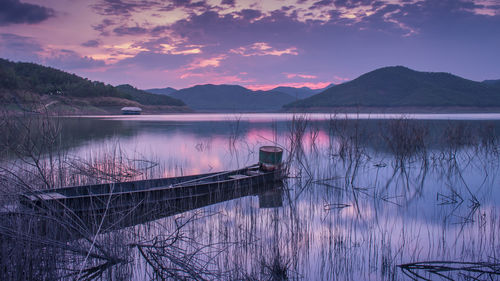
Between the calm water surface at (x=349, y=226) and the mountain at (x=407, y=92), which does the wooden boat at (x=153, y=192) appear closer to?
the calm water surface at (x=349, y=226)

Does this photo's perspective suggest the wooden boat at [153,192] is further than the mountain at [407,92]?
No

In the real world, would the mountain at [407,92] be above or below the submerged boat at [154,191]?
above

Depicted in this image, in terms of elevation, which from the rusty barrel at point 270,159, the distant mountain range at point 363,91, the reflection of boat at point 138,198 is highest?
the distant mountain range at point 363,91

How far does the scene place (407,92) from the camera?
116m

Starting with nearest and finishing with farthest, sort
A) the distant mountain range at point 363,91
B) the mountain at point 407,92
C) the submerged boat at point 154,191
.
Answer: the submerged boat at point 154,191
the distant mountain range at point 363,91
the mountain at point 407,92

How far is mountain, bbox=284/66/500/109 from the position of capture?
9850cm

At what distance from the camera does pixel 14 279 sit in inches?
144

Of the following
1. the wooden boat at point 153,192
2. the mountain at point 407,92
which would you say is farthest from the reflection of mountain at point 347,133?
the mountain at point 407,92

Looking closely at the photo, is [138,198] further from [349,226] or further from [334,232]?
[349,226]

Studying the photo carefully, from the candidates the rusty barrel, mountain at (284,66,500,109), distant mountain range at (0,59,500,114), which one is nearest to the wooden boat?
the rusty barrel

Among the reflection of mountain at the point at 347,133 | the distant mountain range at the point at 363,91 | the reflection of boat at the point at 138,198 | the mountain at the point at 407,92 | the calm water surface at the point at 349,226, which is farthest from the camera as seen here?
the mountain at the point at 407,92

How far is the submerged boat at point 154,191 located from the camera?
6.29 metres

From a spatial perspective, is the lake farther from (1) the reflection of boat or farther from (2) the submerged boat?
(2) the submerged boat

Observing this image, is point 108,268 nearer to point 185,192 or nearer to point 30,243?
point 30,243
